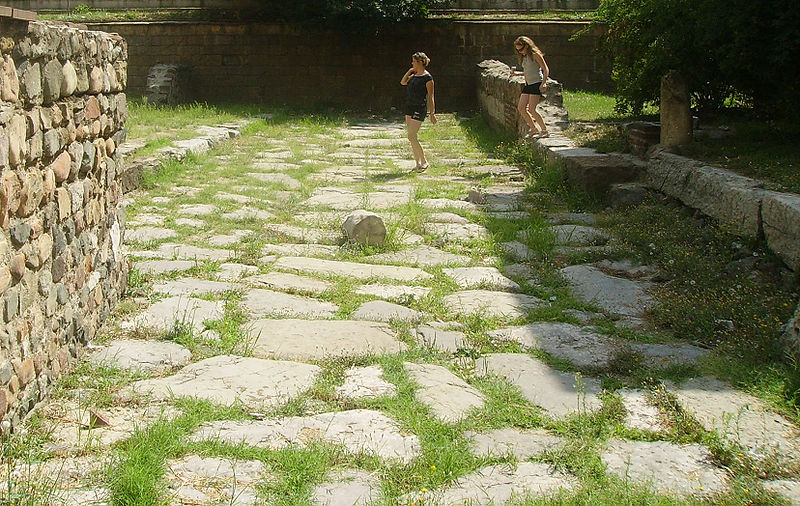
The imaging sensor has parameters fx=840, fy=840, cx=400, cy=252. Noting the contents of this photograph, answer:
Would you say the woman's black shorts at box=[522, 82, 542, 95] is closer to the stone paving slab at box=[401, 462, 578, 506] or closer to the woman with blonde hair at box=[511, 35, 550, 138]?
the woman with blonde hair at box=[511, 35, 550, 138]

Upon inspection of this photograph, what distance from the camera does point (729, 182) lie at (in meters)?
5.96

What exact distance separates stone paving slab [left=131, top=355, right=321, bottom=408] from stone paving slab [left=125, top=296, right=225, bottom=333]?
0.50m

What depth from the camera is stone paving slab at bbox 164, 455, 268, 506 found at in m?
2.73

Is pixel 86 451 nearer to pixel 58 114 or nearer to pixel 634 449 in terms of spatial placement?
pixel 58 114

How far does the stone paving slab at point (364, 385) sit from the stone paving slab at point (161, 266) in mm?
2026

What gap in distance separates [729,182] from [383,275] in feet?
8.42

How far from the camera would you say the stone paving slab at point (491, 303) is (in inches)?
189

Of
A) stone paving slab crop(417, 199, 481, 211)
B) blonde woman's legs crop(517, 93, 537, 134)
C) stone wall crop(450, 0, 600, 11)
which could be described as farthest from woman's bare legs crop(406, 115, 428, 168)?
stone wall crop(450, 0, 600, 11)

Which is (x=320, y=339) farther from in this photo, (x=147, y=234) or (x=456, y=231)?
(x=456, y=231)

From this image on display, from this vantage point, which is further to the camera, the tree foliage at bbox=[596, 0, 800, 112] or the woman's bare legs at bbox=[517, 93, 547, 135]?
the woman's bare legs at bbox=[517, 93, 547, 135]

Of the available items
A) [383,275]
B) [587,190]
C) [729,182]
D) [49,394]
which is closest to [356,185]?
[587,190]

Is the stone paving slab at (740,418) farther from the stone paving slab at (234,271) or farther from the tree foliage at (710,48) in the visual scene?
the tree foliage at (710,48)

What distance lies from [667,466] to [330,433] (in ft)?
4.13

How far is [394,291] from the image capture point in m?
5.18
